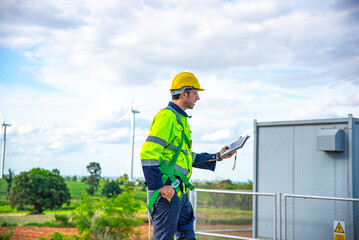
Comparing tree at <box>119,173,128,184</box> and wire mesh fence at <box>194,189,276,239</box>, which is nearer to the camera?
wire mesh fence at <box>194,189,276,239</box>

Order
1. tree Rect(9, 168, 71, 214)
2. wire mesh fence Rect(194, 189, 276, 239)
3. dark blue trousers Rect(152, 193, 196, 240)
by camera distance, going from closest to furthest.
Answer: dark blue trousers Rect(152, 193, 196, 240), wire mesh fence Rect(194, 189, 276, 239), tree Rect(9, 168, 71, 214)

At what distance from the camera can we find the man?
3.73 m

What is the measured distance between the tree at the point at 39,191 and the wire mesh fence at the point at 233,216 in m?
5.85

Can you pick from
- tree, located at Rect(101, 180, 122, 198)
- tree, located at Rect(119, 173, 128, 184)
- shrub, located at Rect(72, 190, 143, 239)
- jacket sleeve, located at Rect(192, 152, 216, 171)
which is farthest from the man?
tree, located at Rect(119, 173, 128, 184)

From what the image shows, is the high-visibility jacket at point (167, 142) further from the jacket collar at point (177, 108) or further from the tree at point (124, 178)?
the tree at point (124, 178)

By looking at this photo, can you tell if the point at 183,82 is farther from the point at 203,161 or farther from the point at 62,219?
the point at 62,219

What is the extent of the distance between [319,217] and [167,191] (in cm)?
687

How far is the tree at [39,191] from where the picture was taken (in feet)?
57.1

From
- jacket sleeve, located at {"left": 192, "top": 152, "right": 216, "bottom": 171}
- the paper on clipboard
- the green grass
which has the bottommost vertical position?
the green grass

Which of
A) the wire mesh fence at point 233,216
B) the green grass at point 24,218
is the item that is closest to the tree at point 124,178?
the green grass at point 24,218

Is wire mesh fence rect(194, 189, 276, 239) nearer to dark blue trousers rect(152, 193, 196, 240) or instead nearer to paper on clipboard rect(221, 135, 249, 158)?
paper on clipboard rect(221, 135, 249, 158)

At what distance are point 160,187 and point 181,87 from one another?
1041 millimetres

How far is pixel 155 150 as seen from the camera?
3738 millimetres

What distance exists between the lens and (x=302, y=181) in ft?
34.8
